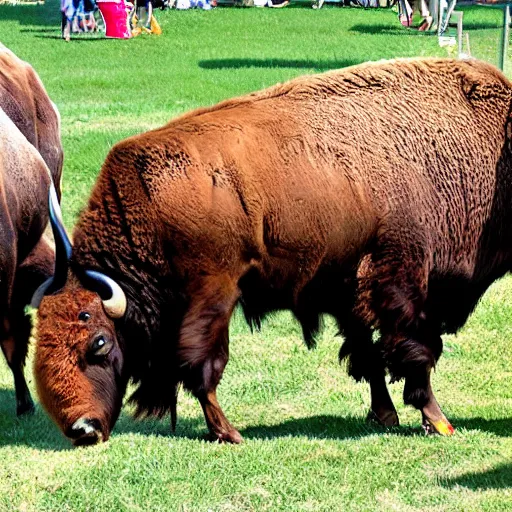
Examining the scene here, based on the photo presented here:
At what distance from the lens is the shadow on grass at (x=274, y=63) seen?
2370cm

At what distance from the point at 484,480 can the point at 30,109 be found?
4761 millimetres

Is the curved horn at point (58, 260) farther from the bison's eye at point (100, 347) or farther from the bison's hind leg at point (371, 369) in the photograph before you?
the bison's hind leg at point (371, 369)

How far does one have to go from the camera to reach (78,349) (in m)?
6.36

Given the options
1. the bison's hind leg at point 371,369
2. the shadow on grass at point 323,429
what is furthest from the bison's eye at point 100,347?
the bison's hind leg at point 371,369

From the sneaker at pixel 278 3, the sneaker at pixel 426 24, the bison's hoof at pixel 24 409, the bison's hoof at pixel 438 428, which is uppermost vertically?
the bison's hoof at pixel 438 428

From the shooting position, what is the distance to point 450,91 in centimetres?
702

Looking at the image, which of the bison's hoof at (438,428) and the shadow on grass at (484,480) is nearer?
the shadow on grass at (484,480)

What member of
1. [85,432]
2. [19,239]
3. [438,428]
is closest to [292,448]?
[438,428]

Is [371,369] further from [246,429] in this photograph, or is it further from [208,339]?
[208,339]

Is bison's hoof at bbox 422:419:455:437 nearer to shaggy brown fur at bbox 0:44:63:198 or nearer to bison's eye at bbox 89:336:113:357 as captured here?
bison's eye at bbox 89:336:113:357

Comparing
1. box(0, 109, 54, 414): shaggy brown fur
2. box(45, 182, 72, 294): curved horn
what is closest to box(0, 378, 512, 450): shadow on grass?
box(0, 109, 54, 414): shaggy brown fur

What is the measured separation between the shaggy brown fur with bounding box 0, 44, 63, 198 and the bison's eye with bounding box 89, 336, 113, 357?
274cm

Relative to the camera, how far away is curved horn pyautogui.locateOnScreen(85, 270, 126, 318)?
6.38m

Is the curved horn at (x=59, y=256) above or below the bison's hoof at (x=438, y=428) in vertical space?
above
